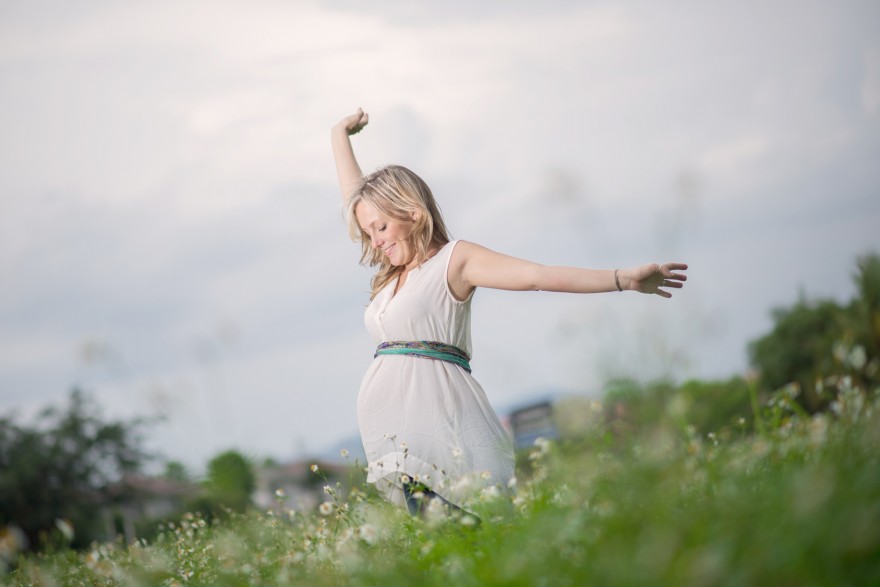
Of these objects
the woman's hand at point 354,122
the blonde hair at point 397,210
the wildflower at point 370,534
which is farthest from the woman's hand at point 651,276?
the woman's hand at point 354,122

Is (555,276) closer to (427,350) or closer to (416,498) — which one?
(427,350)

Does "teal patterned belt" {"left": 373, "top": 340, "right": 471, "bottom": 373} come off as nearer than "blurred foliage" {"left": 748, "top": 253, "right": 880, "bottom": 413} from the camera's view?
Yes

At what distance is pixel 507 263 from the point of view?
4.14m

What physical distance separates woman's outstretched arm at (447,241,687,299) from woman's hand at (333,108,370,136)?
5.87ft

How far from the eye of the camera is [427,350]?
4.34 metres

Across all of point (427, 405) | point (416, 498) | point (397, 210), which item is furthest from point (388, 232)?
point (416, 498)

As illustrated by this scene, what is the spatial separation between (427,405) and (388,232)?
86 cm

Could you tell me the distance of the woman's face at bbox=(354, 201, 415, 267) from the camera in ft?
14.7

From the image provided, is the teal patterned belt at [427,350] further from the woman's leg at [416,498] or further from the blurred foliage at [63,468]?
the blurred foliage at [63,468]

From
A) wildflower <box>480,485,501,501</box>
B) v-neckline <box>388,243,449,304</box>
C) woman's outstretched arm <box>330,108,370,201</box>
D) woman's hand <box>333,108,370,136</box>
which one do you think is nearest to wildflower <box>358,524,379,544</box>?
wildflower <box>480,485,501,501</box>

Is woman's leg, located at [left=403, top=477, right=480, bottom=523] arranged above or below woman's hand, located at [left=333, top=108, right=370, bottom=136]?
below

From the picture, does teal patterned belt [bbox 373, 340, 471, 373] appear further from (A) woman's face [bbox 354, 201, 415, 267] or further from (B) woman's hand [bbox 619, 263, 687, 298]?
(B) woman's hand [bbox 619, 263, 687, 298]

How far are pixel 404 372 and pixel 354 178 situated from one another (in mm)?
1573

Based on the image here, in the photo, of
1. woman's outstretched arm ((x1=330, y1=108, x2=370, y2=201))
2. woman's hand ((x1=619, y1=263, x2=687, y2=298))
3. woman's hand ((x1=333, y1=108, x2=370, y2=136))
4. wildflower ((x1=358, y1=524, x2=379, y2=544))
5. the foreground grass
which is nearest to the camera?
A: the foreground grass
